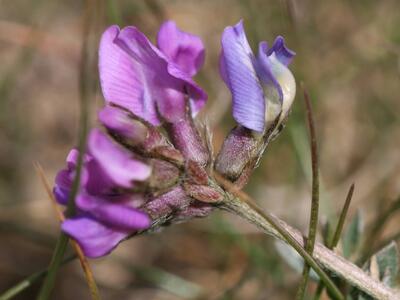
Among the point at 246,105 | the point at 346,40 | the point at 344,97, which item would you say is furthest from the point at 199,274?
the point at 246,105

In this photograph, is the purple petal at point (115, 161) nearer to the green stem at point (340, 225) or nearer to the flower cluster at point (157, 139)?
the flower cluster at point (157, 139)

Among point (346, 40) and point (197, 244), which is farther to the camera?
point (346, 40)

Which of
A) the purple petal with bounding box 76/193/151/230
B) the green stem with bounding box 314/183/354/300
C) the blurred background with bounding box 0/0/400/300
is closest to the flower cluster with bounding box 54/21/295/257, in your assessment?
the purple petal with bounding box 76/193/151/230

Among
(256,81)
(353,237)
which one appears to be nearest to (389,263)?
(353,237)

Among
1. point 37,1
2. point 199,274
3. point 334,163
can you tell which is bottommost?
point 199,274

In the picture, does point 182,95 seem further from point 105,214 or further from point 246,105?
point 105,214

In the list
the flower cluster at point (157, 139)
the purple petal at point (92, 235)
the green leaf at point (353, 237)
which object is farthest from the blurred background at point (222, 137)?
the purple petal at point (92, 235)

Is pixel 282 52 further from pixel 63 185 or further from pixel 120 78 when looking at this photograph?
pixel 63 185

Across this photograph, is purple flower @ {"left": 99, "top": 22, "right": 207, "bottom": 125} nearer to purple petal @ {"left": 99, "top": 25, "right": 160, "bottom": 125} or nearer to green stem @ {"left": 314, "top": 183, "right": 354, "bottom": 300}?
purple petal @ {"left": 99, "top": 25, "right": 160, "bottom": 125}

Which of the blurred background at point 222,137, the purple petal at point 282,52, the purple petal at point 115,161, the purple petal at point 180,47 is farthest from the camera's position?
the blurred background at point 222,137
